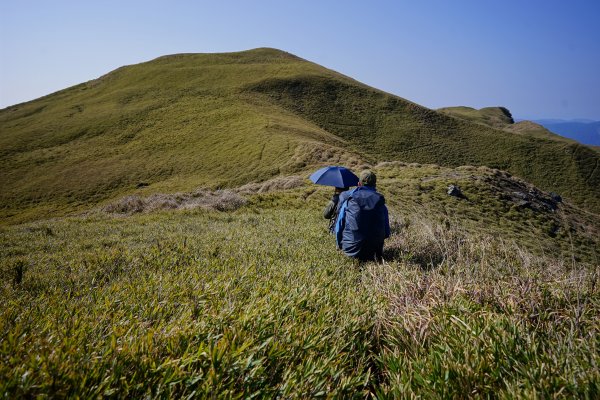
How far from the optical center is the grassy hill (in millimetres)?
43156

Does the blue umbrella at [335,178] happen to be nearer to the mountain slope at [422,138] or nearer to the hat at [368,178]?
the hat at [368,178]

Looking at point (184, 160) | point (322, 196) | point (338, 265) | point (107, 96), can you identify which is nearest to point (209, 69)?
point (107, 96)

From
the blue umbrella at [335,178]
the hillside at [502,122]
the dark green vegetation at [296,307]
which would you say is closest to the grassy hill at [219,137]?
the dark green vegetation at [296,307]

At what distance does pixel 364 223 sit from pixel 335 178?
3233mm

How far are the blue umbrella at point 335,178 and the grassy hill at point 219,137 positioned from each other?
87.5 ft

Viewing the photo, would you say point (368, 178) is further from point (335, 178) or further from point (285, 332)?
point (285, 332)

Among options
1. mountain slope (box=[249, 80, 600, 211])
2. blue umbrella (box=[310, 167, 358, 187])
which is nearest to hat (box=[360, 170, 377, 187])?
blue umbrella (box=[310, 167, 358, 187])

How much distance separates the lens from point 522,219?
22.0 m

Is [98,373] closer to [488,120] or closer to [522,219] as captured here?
[522,219]

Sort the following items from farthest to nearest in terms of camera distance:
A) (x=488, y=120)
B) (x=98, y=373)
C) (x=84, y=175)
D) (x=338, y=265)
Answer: (x=488, y=120), (x=84, y=175), (x=338, y=265), (x=98, y=373)

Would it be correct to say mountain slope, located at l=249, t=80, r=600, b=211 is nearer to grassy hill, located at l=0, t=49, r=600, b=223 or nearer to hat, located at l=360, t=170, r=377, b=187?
grassy hill, located at l=0, t=49, r=600, b=223

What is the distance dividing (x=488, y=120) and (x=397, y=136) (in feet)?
244

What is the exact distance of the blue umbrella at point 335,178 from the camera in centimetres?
977

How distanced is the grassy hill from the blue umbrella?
1050 inches
